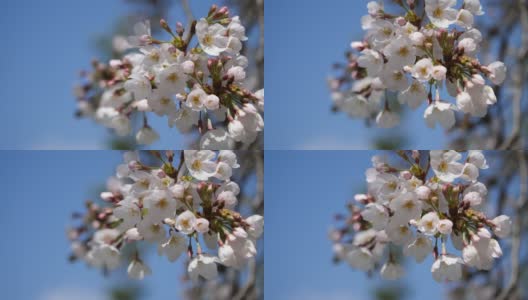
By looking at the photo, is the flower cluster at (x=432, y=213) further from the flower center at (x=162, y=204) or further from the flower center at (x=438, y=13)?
the flower center at (x=162, y=204)

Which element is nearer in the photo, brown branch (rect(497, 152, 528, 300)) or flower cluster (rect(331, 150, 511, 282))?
flower cluster (rect(331, 150, 511, 282))

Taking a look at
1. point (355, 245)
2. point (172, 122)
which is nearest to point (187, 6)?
point (172, 122)

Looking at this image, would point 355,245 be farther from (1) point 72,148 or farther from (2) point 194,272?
(1) point 72,148

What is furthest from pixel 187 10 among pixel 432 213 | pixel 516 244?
pixel 516 244

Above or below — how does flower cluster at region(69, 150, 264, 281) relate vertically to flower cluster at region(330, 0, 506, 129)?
below

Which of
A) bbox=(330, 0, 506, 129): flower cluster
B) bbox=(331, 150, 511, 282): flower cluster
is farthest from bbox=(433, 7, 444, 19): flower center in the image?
bbox=(331, 150, 511, 282): flower cluster

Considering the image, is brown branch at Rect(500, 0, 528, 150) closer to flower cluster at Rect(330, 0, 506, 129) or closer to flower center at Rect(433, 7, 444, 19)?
flower cluster at Rect(330, 0, 506, 129)

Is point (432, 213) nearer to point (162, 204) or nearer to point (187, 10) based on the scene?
point (162, 204)
